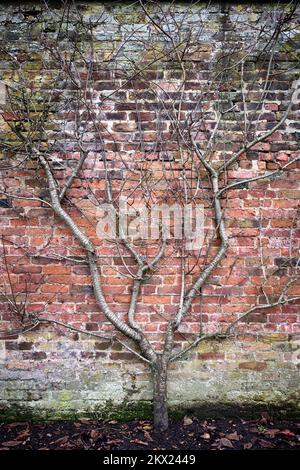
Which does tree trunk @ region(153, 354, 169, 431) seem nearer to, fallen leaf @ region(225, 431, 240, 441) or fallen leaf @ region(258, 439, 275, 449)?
fallen leaf @ region(225, 431, 240, 441)

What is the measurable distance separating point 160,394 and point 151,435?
28cm

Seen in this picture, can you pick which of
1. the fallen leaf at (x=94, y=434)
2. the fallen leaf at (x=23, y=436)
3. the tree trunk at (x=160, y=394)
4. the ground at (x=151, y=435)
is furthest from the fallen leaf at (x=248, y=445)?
the fallen leaf at (x=23, y=436)

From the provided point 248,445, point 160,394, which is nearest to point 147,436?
point 160,394

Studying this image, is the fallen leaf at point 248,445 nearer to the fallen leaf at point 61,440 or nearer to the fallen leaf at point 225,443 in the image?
the fallen leaf at point 225,443

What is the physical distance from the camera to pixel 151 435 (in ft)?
8.46

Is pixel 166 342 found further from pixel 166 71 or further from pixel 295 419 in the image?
pixel 166 71

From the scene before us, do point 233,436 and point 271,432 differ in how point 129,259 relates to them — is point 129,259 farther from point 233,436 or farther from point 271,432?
point 271,432

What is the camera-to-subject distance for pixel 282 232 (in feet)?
8.82

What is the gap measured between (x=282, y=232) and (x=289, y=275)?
0.33m

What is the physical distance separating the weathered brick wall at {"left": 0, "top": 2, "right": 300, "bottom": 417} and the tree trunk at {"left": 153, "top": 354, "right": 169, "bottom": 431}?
9 cm

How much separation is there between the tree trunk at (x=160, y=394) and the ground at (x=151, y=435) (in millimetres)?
74

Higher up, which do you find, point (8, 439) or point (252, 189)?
point (252, 189)
